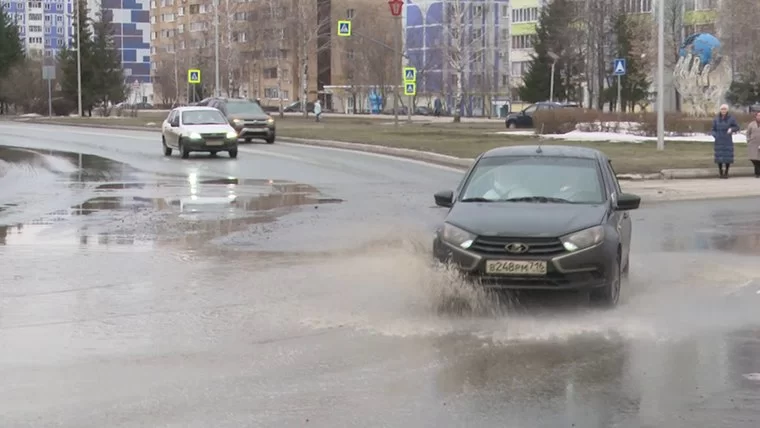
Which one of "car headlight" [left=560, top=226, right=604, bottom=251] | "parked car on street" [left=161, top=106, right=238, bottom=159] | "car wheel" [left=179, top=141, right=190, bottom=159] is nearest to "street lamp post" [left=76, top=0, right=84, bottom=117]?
"parked car on street" [left=161, top=106, right=238, bottom=159]

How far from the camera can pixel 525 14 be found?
4717 inches

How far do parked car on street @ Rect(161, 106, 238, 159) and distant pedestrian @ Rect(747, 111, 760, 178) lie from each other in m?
15.0

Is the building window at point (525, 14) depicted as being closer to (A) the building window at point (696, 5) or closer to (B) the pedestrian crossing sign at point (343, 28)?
(A) the building window at point (696, 5)

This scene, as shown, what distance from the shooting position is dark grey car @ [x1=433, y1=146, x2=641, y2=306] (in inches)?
352

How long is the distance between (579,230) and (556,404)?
2908 mm

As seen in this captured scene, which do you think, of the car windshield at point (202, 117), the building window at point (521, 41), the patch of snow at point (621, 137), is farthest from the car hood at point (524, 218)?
the building window at point (521, 41)

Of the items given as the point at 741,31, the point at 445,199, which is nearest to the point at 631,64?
the point at 741,31

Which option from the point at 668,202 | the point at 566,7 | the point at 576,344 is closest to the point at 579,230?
the point at 576,344

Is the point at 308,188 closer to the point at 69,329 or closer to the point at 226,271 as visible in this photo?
the point at 226,271

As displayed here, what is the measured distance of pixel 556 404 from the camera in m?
6.46

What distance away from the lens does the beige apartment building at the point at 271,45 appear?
83.7 m

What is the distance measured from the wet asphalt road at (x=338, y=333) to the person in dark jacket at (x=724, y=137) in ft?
25.9

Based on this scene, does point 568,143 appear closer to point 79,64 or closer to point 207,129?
point 207,129

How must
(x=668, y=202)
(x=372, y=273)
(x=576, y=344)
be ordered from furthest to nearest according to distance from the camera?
1. (x=668, y=202)
2. (x=372, y=273)
3. (x=576, y=344)
